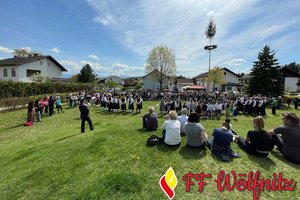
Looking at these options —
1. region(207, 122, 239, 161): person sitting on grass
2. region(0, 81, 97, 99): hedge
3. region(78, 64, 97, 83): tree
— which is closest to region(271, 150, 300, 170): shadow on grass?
region(207, 122, 239, 161): person sitting on grass

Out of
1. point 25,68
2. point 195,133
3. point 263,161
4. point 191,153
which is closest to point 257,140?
point 263,161

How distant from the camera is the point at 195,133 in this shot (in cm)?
575

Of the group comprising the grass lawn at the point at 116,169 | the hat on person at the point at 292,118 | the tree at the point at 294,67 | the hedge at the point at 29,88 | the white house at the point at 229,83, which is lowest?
the grass lawn at the point at 116,169

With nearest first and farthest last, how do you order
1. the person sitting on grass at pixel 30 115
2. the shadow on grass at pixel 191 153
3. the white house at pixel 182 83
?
the shadow on grass at pixel 191 153 < the person sitting on grass at pixel 30 115 < the white house at pixel 182 83

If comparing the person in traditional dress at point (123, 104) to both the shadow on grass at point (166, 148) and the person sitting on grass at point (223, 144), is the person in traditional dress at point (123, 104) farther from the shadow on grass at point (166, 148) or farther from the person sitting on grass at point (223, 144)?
the person sitting on grass at point (223, 144)

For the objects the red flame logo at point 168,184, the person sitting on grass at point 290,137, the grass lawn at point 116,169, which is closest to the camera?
the red flame logo at point 168,184

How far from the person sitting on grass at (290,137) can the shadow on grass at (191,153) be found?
2440 millimetres

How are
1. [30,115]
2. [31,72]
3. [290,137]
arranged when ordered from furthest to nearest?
[31,72]
[30,115]
[290,137]

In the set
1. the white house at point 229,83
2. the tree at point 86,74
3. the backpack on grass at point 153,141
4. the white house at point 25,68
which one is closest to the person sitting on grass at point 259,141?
the backpack on grass at point 153,141

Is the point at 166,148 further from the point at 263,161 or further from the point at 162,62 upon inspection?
the point at 162,62

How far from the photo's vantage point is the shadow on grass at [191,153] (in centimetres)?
535

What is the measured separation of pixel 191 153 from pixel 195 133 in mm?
642

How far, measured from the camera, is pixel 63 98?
89.2ft

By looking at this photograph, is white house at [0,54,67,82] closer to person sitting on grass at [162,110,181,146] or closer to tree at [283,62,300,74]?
person sitting on grass at [162,110,181,146]
